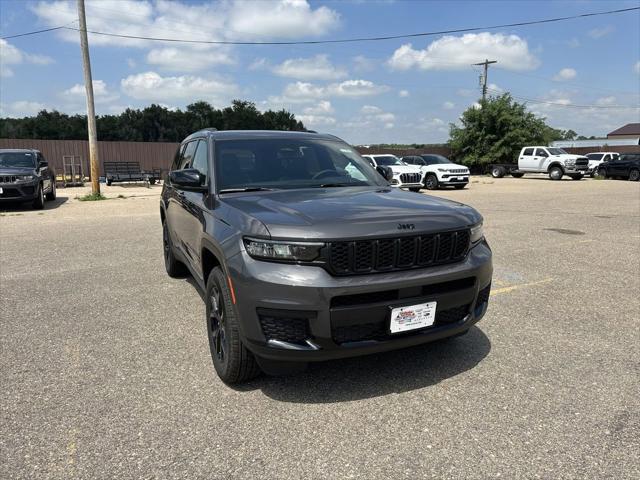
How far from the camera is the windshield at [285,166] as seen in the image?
3.84 m

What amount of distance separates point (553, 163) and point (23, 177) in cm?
2804

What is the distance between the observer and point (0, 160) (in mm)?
13188

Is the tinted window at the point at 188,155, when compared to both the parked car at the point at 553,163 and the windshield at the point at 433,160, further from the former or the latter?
the parked car at the point at 553,163

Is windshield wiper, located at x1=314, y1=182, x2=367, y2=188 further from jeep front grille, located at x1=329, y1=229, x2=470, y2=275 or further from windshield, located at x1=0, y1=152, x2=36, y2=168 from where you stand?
windshield, located at x1=0, y1=152, x2=36, y2=168

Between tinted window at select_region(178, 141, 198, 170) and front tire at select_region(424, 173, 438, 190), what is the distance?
1829 centimetres

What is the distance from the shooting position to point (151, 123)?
8025 centimetres

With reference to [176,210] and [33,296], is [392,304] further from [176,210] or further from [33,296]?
[33,296]

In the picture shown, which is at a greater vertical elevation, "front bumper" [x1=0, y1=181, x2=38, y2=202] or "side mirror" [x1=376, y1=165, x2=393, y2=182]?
"side mirror" [x1=376, y1=165, x2=393, y2=182]

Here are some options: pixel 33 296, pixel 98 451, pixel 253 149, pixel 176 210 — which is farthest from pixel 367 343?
pixel 33 296

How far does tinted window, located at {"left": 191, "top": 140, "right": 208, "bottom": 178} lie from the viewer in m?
4.05

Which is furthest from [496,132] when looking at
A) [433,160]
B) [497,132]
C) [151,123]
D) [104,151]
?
[151,123]

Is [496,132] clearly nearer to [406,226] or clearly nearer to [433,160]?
[433,160]

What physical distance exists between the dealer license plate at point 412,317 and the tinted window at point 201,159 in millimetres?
2032

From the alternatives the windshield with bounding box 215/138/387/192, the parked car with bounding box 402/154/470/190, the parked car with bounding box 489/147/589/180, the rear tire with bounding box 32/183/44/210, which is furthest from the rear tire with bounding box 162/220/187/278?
the parked car with bounding box 489/147/589/180
